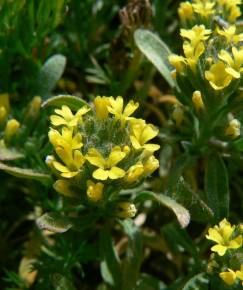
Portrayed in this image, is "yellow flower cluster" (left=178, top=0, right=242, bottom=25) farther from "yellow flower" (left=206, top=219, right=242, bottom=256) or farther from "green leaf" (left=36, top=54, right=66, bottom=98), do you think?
"yellow flower" (left=206, top=219, right=242, bottom=256)

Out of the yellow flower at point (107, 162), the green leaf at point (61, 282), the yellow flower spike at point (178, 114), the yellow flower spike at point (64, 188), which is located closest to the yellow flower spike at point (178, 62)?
the yellow flower spike at point (178, 114)

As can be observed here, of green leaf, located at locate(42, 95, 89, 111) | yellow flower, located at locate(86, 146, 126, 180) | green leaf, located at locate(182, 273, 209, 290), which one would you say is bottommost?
green leaf, located at locate(182, 273, 209, 290)

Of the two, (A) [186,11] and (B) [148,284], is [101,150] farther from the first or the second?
(A) [186,11]

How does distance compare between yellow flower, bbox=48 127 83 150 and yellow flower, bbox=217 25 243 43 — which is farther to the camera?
yellow flower, bbox=217 25 243 43

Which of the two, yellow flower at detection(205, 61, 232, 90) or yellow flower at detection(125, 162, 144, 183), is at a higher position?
yellow flower at detection(205, 61, 232, 90)

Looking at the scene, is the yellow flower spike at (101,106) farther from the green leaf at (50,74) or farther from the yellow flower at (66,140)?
the green leaf at (50,74)

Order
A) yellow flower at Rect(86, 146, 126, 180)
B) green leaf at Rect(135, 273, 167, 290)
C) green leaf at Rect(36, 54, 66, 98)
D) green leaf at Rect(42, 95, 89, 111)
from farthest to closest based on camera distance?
green leaf at Rect(36, 54, 66, 98)
green leaf at Rect(135, 273, 167, 290)
green leaf at Rect(42, 95, 89, 111)
yellow flower at Rect(86, 146, 126, 180)

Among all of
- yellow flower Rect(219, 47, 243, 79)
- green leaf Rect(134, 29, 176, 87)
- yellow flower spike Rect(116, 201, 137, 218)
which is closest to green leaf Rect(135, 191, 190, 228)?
yellow flower spike Rect(116, 201, 137, 218)

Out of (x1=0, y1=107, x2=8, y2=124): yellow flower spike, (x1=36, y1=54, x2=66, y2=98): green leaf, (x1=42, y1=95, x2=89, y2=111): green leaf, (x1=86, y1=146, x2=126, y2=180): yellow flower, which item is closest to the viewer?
(x1=86, y1=146, x2=126, y2=180): yellow flower
